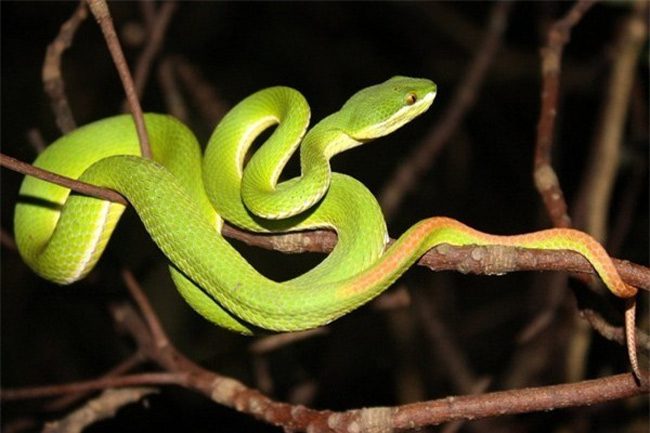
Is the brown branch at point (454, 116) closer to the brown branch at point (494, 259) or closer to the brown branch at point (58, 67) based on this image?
the brown branch at point (58, 67)

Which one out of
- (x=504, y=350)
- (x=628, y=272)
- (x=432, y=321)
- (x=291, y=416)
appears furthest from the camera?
(x=504, y=350)

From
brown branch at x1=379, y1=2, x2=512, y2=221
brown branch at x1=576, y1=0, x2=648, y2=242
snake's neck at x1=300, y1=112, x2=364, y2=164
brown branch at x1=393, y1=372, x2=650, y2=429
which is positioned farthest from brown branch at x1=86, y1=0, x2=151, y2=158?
brown branch at x1=576, y1=0, x2=648, y2=242

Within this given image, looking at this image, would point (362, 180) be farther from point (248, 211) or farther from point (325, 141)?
point (248, 211)

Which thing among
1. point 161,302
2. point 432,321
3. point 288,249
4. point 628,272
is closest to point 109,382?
point 288,249

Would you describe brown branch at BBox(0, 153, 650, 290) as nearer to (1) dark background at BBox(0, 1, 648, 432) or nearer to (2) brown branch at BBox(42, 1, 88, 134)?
(2) brown branch at BBox(42, 1, 88, 134)

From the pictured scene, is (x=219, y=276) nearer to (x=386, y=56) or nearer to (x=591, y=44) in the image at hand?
(x=386, y=56)
